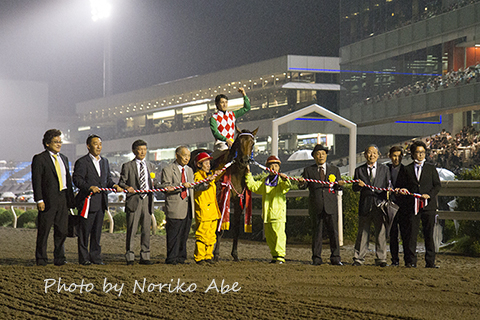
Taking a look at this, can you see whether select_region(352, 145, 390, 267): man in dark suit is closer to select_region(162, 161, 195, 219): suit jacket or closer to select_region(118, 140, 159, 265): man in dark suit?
select_region(162, 161, 195, 219): suit jacket

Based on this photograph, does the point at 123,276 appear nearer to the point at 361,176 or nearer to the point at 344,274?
the point at 344,274

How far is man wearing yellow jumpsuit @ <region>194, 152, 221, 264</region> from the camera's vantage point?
7.97 m

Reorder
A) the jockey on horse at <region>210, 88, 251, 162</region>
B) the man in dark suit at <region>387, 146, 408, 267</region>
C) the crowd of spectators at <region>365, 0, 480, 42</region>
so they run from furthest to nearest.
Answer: the crowd of spectators at <region>365, 0, 480, 42</region>
the jockey on horse at <region>210, 88, 251, 162</region>
the man in dark suit at <region>387, 146, 408, 267</region>

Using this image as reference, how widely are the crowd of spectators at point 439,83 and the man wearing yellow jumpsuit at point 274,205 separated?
787 inches

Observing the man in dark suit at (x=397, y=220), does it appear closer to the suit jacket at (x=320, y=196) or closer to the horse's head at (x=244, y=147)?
the suit jacket at (x=320, y=196)

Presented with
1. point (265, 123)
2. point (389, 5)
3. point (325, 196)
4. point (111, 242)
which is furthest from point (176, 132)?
point (325, 196)

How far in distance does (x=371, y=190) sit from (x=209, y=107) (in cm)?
5070

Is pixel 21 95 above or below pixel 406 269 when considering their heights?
above

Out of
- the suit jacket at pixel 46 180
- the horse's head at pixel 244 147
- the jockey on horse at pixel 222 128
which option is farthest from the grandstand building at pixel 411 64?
the suit jacket at pixel 46 180

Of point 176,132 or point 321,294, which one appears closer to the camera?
point 321,294

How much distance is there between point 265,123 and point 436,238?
39.4m

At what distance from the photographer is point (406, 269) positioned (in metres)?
7.47

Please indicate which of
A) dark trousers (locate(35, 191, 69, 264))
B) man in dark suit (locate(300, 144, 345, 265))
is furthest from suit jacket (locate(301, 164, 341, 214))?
dark trousers (locate(35, 191, 69, 264))

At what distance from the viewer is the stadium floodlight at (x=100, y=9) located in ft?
141
